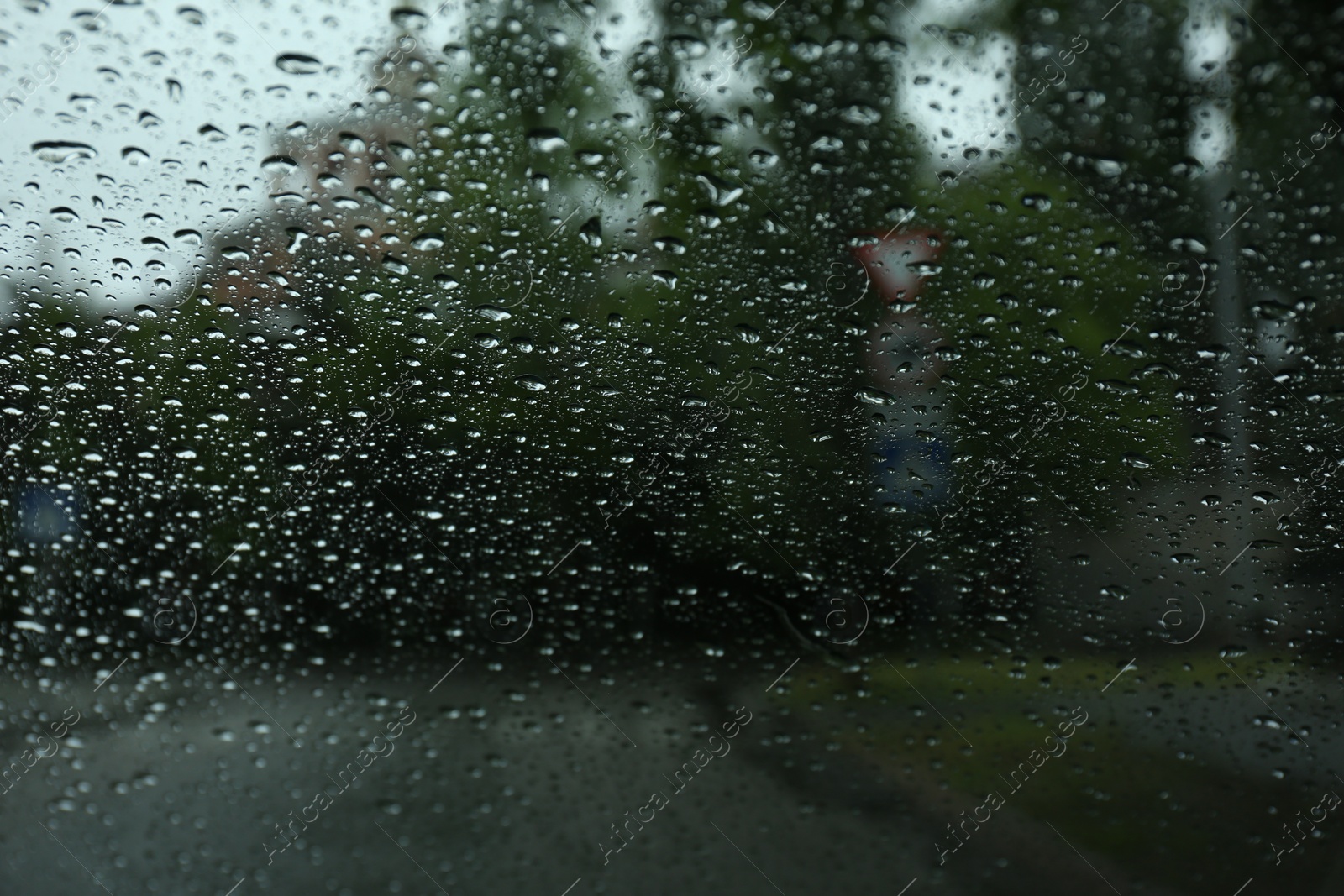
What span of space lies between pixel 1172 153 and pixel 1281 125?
0.10m

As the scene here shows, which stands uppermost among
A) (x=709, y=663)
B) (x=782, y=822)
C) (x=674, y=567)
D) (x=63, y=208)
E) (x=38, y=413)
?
(x=63, y=208)

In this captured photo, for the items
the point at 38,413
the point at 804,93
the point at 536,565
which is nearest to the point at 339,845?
the point at 536,565

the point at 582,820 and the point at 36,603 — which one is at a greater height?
A: the point at 36,603

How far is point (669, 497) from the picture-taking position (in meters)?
1.12

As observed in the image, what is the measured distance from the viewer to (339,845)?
1.11 m

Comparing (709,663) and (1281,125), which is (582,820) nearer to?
(709,663)

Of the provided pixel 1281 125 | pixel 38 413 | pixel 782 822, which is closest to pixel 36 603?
pixel 38 413

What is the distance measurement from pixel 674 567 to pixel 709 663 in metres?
0.15

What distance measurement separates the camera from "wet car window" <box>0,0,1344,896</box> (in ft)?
2.81

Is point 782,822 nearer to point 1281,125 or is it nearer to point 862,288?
point 862,288

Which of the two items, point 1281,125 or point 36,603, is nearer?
point 1281,125

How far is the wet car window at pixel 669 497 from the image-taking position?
857 millimetres

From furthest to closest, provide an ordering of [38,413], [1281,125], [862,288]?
[38,413] → [862,288] → [1281,125]

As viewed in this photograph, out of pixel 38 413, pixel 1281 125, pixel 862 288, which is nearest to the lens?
pixel 1281 125
